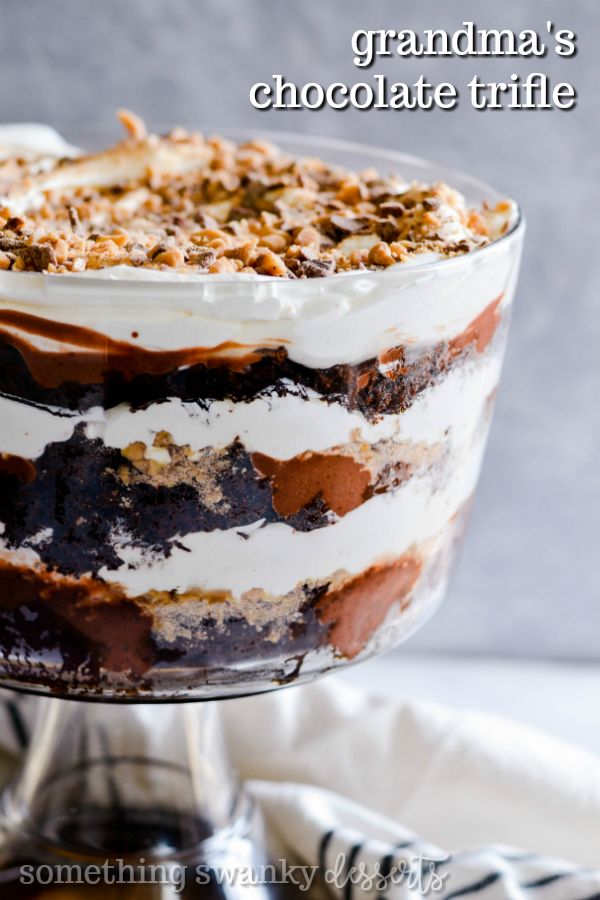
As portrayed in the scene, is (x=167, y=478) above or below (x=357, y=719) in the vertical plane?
above

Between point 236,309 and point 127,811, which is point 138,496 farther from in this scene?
point 127,811

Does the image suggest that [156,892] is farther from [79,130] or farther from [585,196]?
[585,196]

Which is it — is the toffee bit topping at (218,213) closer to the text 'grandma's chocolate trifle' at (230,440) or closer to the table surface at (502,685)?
the text 'grandma's chocolate trifle' at (230,440)

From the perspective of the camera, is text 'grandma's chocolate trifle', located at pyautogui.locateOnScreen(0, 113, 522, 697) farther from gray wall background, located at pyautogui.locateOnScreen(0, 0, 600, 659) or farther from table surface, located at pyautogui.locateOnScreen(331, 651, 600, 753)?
table surface, located at pyautogui.locateOnScreen(331, 651, 600, 753)

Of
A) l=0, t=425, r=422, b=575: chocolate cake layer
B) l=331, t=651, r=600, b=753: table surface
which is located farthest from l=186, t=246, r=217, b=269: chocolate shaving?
l=331, t=651, r=600, b=753: table surface

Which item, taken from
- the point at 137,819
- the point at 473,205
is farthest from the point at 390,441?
the point at 137,819

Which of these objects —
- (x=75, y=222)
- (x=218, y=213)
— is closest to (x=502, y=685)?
(x=218, y=213)

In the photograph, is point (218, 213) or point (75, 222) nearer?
point (75, 222)
